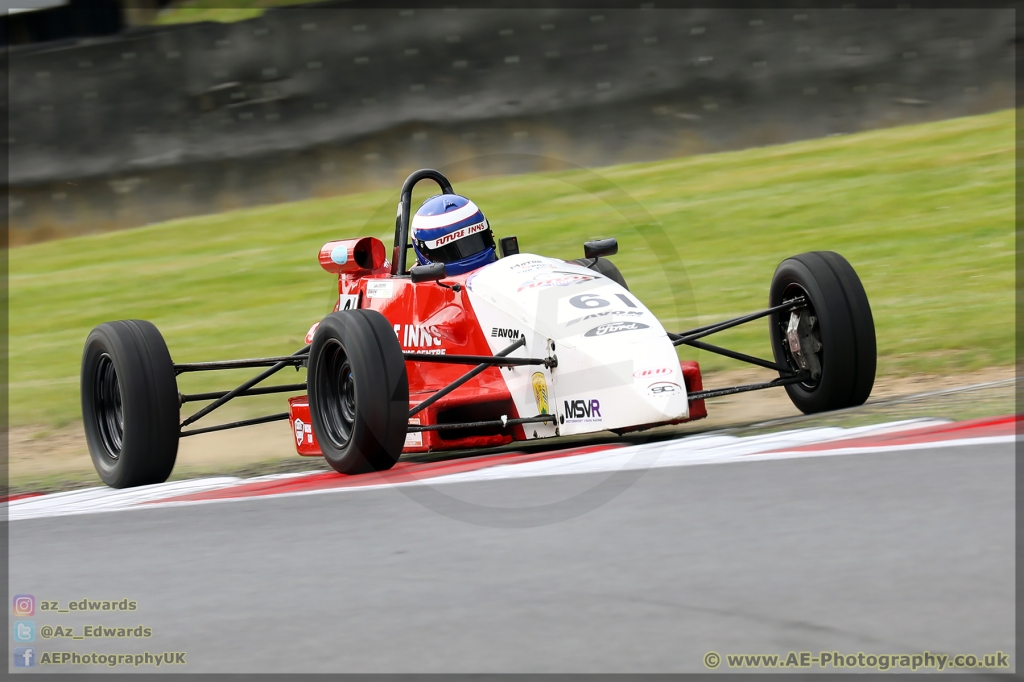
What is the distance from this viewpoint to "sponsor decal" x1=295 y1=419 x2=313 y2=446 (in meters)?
8.17

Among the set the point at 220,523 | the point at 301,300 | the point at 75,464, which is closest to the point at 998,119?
the point at 301,300

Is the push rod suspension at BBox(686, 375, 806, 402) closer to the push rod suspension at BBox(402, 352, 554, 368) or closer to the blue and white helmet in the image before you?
the push rod suspension at BBox(402, 352, 554, 368)

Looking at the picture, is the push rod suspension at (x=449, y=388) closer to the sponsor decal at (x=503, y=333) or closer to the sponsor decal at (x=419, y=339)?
the sponsor decal at (x=503, y=333)

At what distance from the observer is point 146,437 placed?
763cm

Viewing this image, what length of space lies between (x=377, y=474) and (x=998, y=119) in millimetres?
12926

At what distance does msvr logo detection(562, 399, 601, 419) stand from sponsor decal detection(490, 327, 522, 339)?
0.60 metres

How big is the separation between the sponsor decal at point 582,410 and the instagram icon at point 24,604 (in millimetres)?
2907


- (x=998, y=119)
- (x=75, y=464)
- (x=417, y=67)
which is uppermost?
(x=417, y=67)

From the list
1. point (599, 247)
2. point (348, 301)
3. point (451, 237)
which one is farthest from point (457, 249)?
point (348, 301)

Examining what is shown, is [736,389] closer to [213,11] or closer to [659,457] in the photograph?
[659,457]

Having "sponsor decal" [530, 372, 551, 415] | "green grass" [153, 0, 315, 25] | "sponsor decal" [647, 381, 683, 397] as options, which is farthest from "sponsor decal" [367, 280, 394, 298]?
"green grass" [153, 0, 315, 25]

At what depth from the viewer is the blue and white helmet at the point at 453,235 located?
8.13 meters

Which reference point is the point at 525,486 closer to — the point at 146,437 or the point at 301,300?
the point at 146,437

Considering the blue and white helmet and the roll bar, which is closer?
the blue and white helmet
